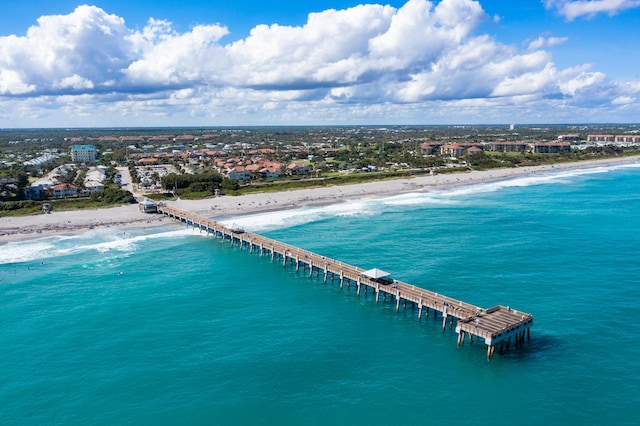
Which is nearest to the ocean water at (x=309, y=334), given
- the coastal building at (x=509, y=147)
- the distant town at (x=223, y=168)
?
the distant town at (x=223, y=168)

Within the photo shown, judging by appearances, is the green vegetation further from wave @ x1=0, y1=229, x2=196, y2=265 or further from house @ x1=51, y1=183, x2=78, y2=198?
wave @ x1=0, y1=229, x2=196, y2=265

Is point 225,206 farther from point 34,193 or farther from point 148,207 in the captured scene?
point 34,193

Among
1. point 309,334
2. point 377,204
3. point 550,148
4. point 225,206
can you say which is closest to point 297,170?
point 377,204

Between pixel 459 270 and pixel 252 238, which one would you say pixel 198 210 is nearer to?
pixel 252 238

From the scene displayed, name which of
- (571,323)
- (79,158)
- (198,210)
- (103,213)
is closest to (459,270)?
(571,323)

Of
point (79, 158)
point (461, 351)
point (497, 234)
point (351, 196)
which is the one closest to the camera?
point (461, 351)
